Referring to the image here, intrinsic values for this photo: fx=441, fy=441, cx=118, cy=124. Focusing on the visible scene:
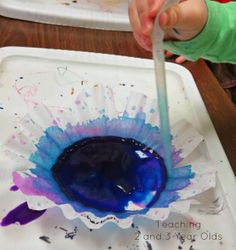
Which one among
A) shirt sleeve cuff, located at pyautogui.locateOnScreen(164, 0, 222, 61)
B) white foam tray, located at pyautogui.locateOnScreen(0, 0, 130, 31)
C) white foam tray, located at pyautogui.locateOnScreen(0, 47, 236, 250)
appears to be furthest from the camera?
white foam tray, located at pyautogui.locateOnScreen(0, 0, 130, 31)

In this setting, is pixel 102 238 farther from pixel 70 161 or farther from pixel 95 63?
pixel 95 63

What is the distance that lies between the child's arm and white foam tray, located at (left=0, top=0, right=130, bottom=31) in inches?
9.5

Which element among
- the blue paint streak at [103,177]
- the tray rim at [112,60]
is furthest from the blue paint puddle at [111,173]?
the tray rim at [112,60]

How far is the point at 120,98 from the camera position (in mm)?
564

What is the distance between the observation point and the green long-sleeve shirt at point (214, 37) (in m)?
0.49

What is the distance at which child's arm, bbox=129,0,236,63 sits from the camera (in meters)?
0.44

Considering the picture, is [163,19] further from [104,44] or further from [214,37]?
[104,44]

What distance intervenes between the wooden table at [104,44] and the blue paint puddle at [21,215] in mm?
258

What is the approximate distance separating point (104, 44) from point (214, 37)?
223mm

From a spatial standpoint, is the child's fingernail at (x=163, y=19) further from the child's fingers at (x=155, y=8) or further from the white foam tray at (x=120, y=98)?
the white foam tray at (x=120, y=98)

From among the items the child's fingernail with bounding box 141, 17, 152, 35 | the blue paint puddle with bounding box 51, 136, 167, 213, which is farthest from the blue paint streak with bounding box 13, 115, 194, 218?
the child's fingernail with bounding box 141, 17, 152, 35

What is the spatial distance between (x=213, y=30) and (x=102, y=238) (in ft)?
0.86

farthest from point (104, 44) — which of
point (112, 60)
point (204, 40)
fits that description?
point (204, 40)

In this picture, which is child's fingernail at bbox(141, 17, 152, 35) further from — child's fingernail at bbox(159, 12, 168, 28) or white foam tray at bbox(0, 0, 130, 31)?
white foam tray at bbox(0, 0, 130, 31)
